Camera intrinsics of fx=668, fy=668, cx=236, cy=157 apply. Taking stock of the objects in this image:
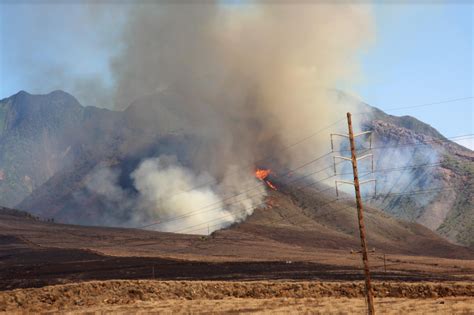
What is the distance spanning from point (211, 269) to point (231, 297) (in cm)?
4065

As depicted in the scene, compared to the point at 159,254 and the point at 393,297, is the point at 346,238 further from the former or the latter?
the point at 393,297

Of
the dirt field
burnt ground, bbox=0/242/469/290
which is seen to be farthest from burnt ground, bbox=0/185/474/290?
the dirt field

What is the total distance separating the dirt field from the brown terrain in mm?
125

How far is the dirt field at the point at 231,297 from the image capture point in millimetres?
66875

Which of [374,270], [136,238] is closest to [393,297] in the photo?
→ [374,270]

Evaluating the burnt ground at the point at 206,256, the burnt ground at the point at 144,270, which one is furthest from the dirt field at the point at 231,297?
the burnt ground at the point at 206,256

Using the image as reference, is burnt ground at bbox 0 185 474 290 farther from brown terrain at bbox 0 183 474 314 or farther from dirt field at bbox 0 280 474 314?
dirt field at bbox 0 280 474 314

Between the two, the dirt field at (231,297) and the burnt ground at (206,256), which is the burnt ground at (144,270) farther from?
the dirt field at (231,297)

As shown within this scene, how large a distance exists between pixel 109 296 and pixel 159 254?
2638 inches

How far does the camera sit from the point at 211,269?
399ft

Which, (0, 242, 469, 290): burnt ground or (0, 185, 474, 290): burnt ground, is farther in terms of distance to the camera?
(0, 185, 474, 290): burnt ground

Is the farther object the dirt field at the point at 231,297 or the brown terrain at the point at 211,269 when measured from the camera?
the brown terrain at the point at 211,269

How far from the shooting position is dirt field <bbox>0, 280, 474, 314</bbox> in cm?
6688

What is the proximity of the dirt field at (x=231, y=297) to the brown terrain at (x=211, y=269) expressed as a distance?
4.9 inches
